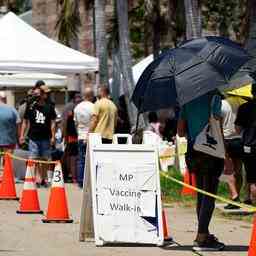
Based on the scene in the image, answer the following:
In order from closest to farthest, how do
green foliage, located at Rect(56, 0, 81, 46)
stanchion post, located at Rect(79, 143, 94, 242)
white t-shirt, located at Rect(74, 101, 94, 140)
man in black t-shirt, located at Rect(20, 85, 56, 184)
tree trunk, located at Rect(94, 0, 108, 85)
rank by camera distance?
stanchion post, located at Rect(79, 143, 94, 242)
man in black t-shirt, located at Rect(20, 85, 56, 184)
white t-shirt, located at Rect(74, 101, 94, 140)
tree trunk, located at Rect(94, 0, 108, 85)
green foliage, located at Rect(56, 0, 81, 46)

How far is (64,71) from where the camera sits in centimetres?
2116

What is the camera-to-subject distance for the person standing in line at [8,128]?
59.7ft

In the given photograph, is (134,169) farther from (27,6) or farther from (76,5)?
(27,6)

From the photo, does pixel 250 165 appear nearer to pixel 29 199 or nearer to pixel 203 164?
pixel 203 164

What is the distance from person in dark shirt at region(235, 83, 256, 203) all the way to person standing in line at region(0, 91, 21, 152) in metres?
7.31

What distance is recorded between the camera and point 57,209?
12492 mm

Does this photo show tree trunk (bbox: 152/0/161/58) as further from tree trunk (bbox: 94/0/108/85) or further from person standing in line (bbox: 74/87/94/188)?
person standing in line (bbox: 74/87/94/188)

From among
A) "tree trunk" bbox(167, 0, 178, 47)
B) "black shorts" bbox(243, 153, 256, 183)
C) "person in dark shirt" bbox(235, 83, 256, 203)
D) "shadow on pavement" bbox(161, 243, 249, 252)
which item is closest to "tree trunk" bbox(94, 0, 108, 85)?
"tree trunk" bbox(167, 0, 178, 47)

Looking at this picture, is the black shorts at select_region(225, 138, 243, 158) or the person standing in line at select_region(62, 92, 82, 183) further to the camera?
the person standing in line at select_region(62, 92, 82, 183)

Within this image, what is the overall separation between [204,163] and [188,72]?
954 mm

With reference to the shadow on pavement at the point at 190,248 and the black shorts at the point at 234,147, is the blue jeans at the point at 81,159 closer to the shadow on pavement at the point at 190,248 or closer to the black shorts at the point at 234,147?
the black shorts at the point at 234,147

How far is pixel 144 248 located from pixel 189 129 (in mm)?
1341

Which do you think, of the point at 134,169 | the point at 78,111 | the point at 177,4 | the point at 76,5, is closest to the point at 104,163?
the point at 134,169

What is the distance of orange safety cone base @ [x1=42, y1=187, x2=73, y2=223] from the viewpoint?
12469 mm
